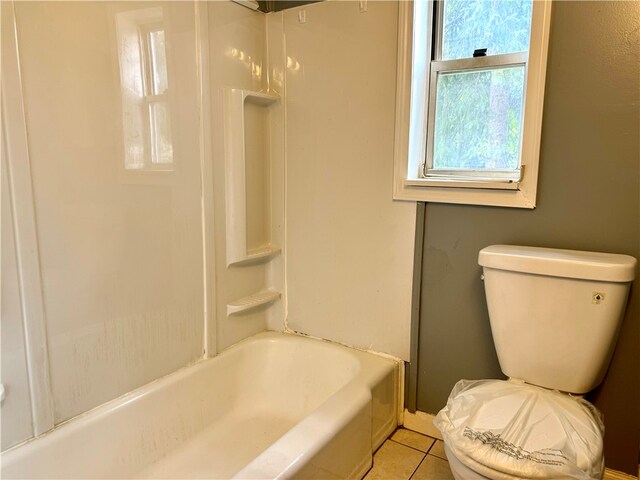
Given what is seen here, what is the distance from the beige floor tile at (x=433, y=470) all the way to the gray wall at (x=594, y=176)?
0.39 m

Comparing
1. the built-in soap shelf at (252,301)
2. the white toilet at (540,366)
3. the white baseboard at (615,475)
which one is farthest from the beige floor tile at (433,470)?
the built-in soap shelf at (252,301)

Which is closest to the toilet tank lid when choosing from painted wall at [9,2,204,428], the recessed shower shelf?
the recessed shower shelf

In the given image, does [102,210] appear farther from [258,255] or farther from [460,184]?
[460,184]

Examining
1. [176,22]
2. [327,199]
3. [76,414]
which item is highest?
[176,22]

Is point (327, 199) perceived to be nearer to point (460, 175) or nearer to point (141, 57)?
point (460, 175)

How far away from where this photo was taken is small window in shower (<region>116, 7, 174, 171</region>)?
142 centimetres

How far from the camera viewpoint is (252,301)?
6.51 feet

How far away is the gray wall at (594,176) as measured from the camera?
1.31 meters

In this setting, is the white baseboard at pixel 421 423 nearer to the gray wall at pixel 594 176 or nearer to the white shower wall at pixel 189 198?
the white shower wall at pixel 189 198

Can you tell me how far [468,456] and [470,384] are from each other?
38cm

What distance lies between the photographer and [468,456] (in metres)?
1.09

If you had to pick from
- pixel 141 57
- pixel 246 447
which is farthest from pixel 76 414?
pixel 141 57

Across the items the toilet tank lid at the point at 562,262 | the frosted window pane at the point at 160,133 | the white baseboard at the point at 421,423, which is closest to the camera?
the toilet tank lid at the point at 562,262

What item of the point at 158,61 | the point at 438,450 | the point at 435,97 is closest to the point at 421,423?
the point at 438,450
